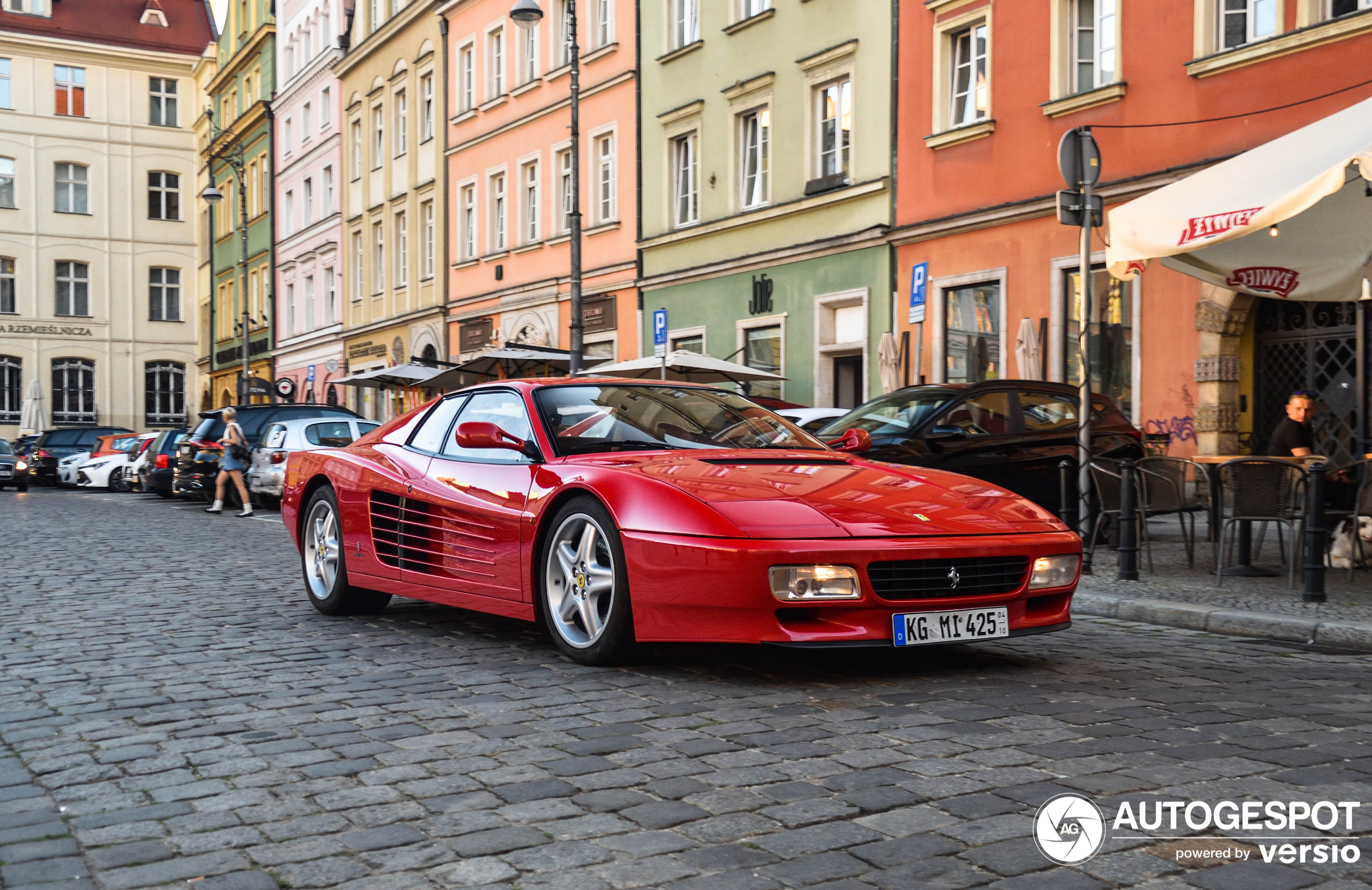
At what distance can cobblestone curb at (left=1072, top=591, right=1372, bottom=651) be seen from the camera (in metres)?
7.66

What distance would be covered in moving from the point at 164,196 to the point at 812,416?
56.3 metres

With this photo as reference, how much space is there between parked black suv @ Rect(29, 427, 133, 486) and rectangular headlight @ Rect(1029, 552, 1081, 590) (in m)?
36.8

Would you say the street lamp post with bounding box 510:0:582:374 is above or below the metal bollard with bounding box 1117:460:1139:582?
above

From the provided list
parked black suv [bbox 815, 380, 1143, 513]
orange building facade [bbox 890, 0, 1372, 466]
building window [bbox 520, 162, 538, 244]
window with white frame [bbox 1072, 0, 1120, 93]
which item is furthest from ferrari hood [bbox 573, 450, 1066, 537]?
building window [bbox 520, 162, 538, 244]

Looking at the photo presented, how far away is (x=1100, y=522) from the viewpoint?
38.6 feet

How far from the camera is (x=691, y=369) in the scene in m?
22.0

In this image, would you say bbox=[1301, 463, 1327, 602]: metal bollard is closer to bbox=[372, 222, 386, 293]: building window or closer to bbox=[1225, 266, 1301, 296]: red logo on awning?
bbox=[1225, 266, 1301, 296]: red logo on awning

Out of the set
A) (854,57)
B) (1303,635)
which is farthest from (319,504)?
(854,57)

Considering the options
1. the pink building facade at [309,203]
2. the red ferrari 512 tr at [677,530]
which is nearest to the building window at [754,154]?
the red ferrari 512 tr at [677,530]

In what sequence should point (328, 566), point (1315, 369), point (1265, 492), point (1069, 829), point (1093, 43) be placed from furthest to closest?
1. point (1093, 43)
2. point (1315, 369)
3. point (1265, 492)
4. point (328, 566)
5. point (1069, 829)

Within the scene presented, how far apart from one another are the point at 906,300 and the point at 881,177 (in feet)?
6.54

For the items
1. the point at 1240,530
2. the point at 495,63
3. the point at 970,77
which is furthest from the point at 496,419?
the point at 495,63

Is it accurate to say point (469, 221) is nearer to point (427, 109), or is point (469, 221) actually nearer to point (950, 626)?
point (427, 109)

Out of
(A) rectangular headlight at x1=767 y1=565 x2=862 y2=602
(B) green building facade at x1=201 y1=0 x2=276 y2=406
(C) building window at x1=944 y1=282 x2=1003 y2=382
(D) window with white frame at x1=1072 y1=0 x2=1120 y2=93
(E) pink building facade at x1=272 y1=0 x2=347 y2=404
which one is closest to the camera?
(A) rectangular headlight at x1=767 y1=565 x2=862 y2=602
